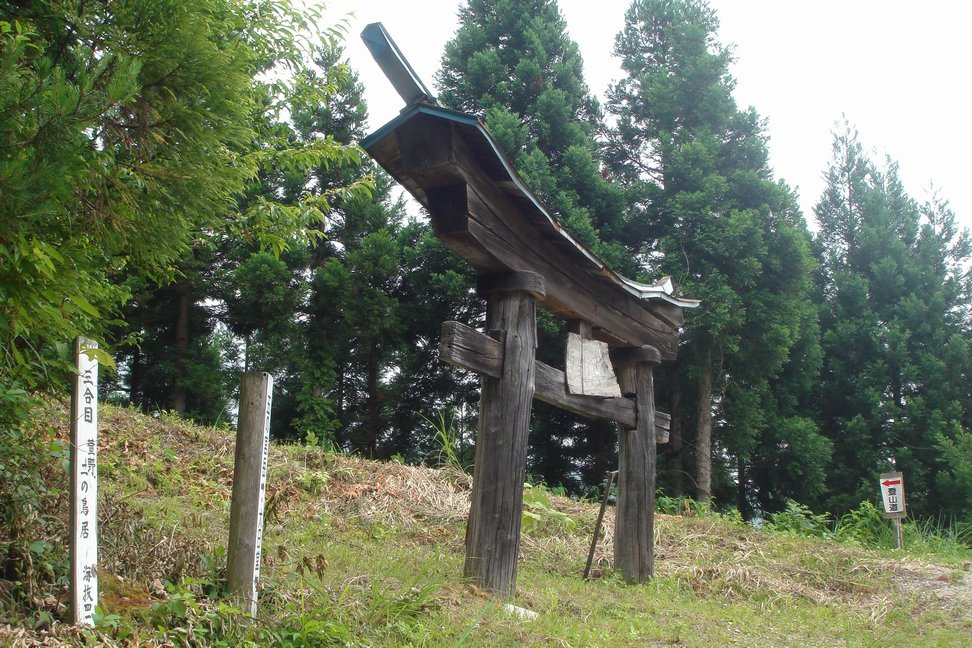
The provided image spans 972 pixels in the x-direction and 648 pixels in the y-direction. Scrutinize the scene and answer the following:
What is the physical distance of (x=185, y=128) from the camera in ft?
11.4

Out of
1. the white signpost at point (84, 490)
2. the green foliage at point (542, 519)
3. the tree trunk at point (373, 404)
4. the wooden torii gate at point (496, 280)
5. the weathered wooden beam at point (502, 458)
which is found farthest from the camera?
the tree trunk at point (373, 404)

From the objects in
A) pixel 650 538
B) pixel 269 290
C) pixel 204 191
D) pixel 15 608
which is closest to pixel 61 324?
pixel 204 191

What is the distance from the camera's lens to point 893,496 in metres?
11.5

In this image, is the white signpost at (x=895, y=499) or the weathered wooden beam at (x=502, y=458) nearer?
the weathered wooden beam at (x=502, y=458)

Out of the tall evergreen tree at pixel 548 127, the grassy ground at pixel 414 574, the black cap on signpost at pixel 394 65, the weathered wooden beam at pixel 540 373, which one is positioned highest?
the tall evergreen tree at pixel 548 127

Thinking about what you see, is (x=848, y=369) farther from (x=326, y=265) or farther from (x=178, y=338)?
(x=178, y=338)

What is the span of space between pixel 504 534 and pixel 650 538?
265cm

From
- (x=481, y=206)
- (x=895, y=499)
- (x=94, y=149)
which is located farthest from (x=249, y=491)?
(x=895, y=499)

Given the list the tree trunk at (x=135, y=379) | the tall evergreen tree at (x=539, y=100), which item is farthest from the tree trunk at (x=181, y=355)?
the tall evergreen tree at (x=539, y=100)

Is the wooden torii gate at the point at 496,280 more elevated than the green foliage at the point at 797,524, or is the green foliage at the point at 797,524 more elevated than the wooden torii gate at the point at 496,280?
the wooden torii gate at the point at 496,280

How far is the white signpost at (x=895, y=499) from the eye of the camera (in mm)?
11398

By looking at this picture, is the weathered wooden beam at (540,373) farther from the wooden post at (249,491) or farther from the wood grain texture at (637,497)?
the wooden post at (249,491)

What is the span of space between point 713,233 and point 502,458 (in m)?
12.2

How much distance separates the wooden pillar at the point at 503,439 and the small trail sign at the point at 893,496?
8.34 m
